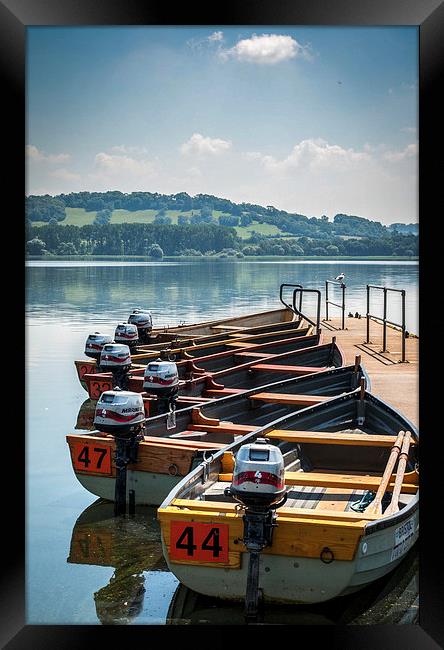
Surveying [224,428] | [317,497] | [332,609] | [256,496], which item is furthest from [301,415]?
[256,496]

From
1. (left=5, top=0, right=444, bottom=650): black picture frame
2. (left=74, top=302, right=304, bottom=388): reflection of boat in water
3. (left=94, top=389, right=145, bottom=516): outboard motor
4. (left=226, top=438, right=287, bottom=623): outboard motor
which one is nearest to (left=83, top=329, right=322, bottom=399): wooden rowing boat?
(left=74, top=302, right=304, bottom=388): reflection of boat in water

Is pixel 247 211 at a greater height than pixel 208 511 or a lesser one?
greater

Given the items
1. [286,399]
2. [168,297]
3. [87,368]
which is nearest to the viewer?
[286,399]

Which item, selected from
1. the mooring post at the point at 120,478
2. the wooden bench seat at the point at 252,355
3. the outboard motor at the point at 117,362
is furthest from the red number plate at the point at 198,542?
the wooden bench seat at the point at 252,355

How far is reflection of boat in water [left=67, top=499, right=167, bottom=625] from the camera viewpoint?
443cm

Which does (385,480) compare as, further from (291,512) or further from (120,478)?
(120,478)

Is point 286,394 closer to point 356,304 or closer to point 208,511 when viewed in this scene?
point 208,511

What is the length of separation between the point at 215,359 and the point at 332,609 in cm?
540

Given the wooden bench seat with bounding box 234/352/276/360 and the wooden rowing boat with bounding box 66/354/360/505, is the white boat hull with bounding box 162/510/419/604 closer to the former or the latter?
the wooden rowing boat with bounding box 66/354/360/505

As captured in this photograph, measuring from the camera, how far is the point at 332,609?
3951mm

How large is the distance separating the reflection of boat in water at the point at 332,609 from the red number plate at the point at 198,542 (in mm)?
248

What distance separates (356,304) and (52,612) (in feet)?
77.5

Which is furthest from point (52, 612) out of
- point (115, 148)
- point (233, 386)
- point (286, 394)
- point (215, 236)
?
point (115, 148)
